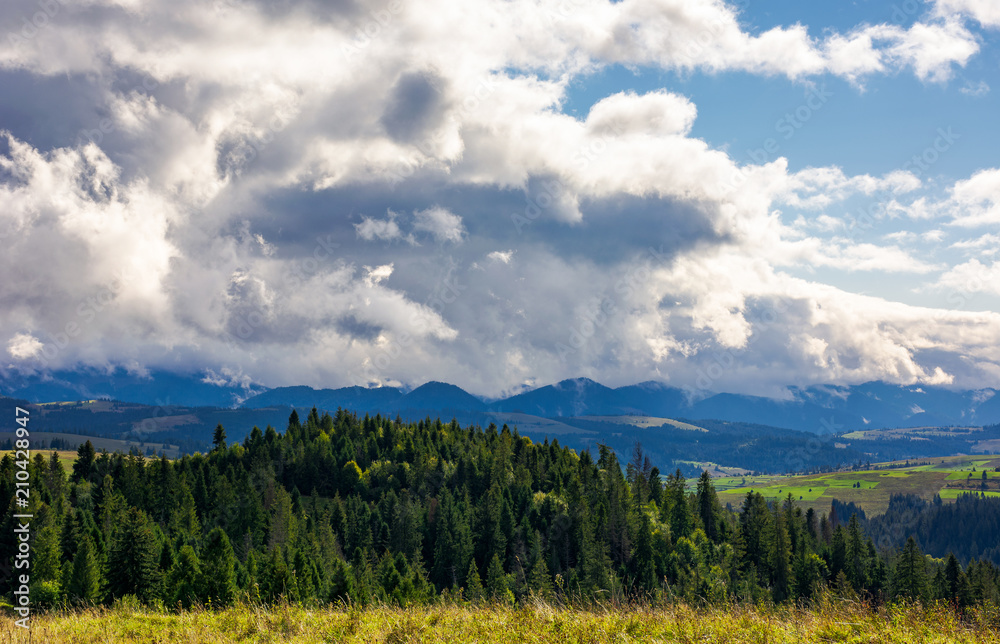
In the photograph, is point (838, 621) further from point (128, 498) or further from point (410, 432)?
point (410, 432)

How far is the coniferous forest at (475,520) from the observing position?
106 meters

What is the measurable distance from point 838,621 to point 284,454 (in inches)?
6315

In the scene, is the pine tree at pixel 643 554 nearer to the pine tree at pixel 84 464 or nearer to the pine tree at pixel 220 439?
the pine tree at pixel 220 439

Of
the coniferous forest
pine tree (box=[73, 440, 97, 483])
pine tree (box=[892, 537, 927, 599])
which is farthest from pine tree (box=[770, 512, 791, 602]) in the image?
pine tree (box=[73, 440, 97, 483])

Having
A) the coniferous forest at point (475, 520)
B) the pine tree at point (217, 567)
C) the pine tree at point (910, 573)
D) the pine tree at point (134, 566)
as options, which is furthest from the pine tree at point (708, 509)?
the pine tree at point (134, 566)

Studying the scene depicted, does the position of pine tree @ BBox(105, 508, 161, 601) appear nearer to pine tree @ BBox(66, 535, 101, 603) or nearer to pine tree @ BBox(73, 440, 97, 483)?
pine tree @ BBox(66, 535, 101, 603)

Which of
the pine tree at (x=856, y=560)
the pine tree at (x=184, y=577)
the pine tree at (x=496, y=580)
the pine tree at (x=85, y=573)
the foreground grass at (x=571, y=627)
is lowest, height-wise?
the pine tree at (x=856, y=560)

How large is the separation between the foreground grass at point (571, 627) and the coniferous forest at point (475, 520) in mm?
71483

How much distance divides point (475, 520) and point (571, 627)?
12411cm

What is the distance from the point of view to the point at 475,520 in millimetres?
132375

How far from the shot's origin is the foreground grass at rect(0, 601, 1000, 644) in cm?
1322

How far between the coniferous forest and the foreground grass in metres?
71.5

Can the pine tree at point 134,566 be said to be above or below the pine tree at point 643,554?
above

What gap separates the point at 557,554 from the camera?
123062mm
